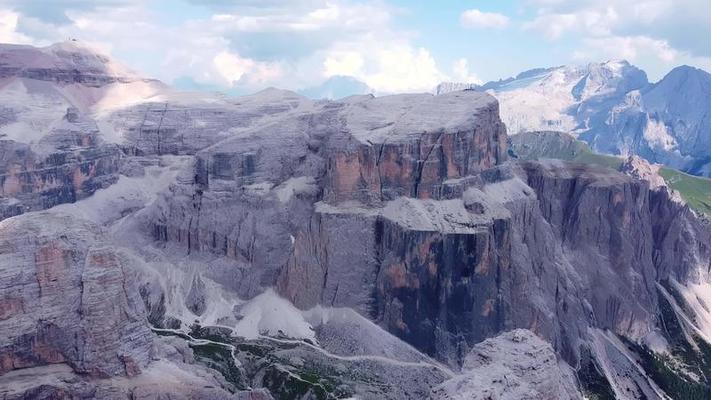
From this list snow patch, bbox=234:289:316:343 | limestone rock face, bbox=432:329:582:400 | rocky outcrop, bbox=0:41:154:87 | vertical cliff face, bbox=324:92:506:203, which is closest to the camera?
limestone rock face, bbox=432:329:582:400

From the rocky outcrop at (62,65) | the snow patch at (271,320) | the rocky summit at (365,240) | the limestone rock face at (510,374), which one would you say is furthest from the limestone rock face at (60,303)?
the rocky outcrop at (62,65)

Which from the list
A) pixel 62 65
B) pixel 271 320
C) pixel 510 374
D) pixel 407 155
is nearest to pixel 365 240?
pixel 407 155

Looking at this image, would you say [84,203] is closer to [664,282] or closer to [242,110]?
[242,110]

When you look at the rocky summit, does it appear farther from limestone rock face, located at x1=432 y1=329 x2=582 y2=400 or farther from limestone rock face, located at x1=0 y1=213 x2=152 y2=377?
limestone rock face, located at x1=432 y1=329 x2=582 y2=400

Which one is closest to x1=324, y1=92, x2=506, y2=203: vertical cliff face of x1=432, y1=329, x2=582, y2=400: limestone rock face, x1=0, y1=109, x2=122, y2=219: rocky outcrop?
x1=0, y1=109, x2=122, y2=219: rocky outcrop

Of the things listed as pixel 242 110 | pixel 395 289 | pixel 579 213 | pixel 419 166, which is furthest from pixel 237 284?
pixel 579 213

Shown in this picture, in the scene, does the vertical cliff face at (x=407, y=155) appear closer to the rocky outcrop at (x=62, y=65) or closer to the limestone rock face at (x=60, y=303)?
the limestone rock face at (x=60, y=303)

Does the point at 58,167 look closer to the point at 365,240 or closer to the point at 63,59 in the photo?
the point at 63,59
